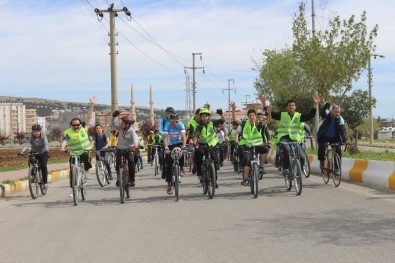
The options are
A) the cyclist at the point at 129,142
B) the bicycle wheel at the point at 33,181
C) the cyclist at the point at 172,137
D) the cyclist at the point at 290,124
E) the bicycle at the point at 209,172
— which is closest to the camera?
the bicycle at the point at 209,172

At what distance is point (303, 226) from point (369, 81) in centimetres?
5471

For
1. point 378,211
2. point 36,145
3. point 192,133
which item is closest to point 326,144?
point 192,133

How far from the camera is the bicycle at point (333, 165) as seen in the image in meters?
12.5

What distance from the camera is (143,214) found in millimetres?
9273

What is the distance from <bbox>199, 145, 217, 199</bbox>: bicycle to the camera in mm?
11055

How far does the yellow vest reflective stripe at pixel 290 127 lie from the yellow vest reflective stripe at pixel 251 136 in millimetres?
449

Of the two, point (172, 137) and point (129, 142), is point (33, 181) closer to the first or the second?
point (129, 142)

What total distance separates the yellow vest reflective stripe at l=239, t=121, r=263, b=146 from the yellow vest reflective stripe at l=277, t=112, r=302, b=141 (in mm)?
449

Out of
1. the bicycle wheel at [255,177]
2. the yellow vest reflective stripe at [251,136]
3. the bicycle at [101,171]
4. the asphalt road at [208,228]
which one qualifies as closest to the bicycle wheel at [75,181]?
the asphalt road at [208,228]

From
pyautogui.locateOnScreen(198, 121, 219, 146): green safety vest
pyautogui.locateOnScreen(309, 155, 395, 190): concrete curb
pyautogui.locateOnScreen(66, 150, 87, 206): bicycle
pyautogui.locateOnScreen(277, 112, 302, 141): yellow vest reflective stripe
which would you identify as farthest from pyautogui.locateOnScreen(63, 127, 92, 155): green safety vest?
pyautogui.locateOnScreen(309, 155, 395, 190): concrete curb

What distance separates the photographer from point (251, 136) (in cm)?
1198

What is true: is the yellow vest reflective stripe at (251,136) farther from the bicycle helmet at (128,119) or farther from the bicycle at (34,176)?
the bicycle at (34,176)

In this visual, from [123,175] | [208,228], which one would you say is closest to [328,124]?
[123,175]

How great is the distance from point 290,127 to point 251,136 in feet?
2.77
